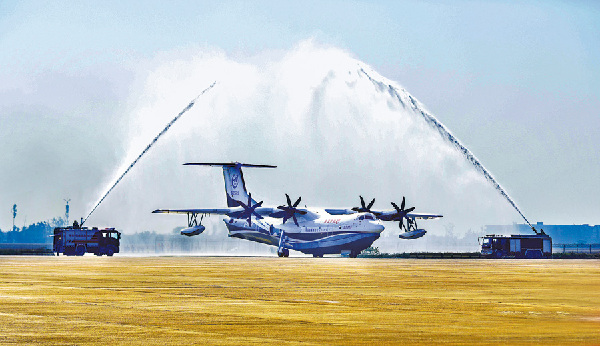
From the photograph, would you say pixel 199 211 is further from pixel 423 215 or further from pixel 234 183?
pixel 423 215

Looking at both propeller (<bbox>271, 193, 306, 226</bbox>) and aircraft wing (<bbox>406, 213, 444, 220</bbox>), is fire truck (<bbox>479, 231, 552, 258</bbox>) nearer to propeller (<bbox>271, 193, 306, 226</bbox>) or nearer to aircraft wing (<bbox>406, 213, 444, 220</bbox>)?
aircraft wing (<bbox>406, 213, 444, 220</bbox>)

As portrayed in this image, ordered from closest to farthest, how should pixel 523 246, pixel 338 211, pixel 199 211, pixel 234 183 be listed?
pixel 523 246 → pixel 199 211 → pixel 338 211 → pixel 234 183

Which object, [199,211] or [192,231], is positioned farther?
[199,211]

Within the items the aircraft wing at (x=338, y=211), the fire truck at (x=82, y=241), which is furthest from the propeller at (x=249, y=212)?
the fire truck at (x=82, y=241)

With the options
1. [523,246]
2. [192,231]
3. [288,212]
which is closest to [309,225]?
[288,212]

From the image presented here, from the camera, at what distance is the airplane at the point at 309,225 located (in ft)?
330

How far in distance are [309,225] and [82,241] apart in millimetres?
25479

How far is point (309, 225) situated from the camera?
107 metres

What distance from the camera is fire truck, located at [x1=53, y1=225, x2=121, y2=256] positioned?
10706cm

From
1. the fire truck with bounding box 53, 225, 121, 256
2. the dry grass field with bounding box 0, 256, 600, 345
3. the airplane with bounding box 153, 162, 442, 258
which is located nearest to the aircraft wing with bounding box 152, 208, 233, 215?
the airplane with bounding box 153, 162, 442, 258

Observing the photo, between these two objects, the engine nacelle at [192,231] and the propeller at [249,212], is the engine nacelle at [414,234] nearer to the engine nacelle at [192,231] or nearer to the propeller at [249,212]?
the propeller at [249,212]

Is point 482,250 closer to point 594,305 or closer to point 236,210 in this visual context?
point 236,210

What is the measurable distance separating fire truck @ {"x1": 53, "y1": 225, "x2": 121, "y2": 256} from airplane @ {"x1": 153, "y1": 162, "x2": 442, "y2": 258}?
22.4 feet

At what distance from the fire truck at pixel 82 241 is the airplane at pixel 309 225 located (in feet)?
22.4
